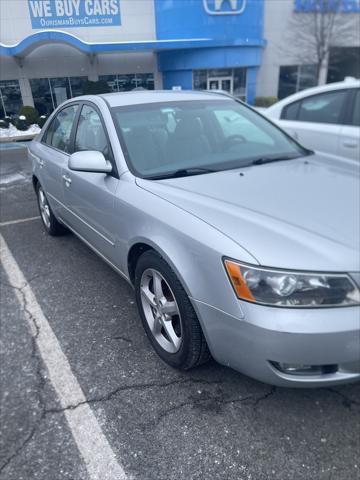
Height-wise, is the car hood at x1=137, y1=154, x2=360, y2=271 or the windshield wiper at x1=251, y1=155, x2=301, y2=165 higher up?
the windshield wiper at x1=251, y1=155, x2=301, y2=165

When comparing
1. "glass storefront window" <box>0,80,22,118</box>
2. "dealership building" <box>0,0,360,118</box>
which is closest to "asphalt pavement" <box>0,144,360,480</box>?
"dealership building" <box>0,0,360,118</box>

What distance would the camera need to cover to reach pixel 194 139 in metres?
3.05

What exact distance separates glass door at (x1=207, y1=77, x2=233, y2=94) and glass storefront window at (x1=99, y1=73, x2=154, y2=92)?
11.2 ft

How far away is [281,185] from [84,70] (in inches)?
872

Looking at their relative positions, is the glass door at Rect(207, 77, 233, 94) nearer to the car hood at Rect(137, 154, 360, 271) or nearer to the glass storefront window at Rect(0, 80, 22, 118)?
the glass storefront window at Rect(0, 80, 22, 118)

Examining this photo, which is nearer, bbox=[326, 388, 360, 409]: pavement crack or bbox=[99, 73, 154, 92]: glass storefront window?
bbox=[326, 388, 360, 409]: pavement crack

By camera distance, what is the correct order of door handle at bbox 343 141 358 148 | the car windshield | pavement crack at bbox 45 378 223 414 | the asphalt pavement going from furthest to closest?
door handle at bbox 343 141 358 148 < the car windshield < pavement crack at bbox 45 378 223 414 < the asphalt pavement

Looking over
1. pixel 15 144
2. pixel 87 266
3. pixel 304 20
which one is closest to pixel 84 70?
pixel 15 144

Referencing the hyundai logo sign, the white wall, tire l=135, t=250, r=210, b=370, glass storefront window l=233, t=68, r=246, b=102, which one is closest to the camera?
tire l=135, t=250, r=210, b=370

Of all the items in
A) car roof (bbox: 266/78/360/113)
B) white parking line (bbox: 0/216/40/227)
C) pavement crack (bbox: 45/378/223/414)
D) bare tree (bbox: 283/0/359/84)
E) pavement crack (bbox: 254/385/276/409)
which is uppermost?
bare tree (bbox: 283/0/359/84)

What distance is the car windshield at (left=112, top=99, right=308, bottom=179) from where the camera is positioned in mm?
2799

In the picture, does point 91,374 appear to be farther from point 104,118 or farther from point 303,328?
point 104,118

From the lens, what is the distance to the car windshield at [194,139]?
280 centimetres

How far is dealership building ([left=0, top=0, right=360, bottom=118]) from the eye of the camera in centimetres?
2034
